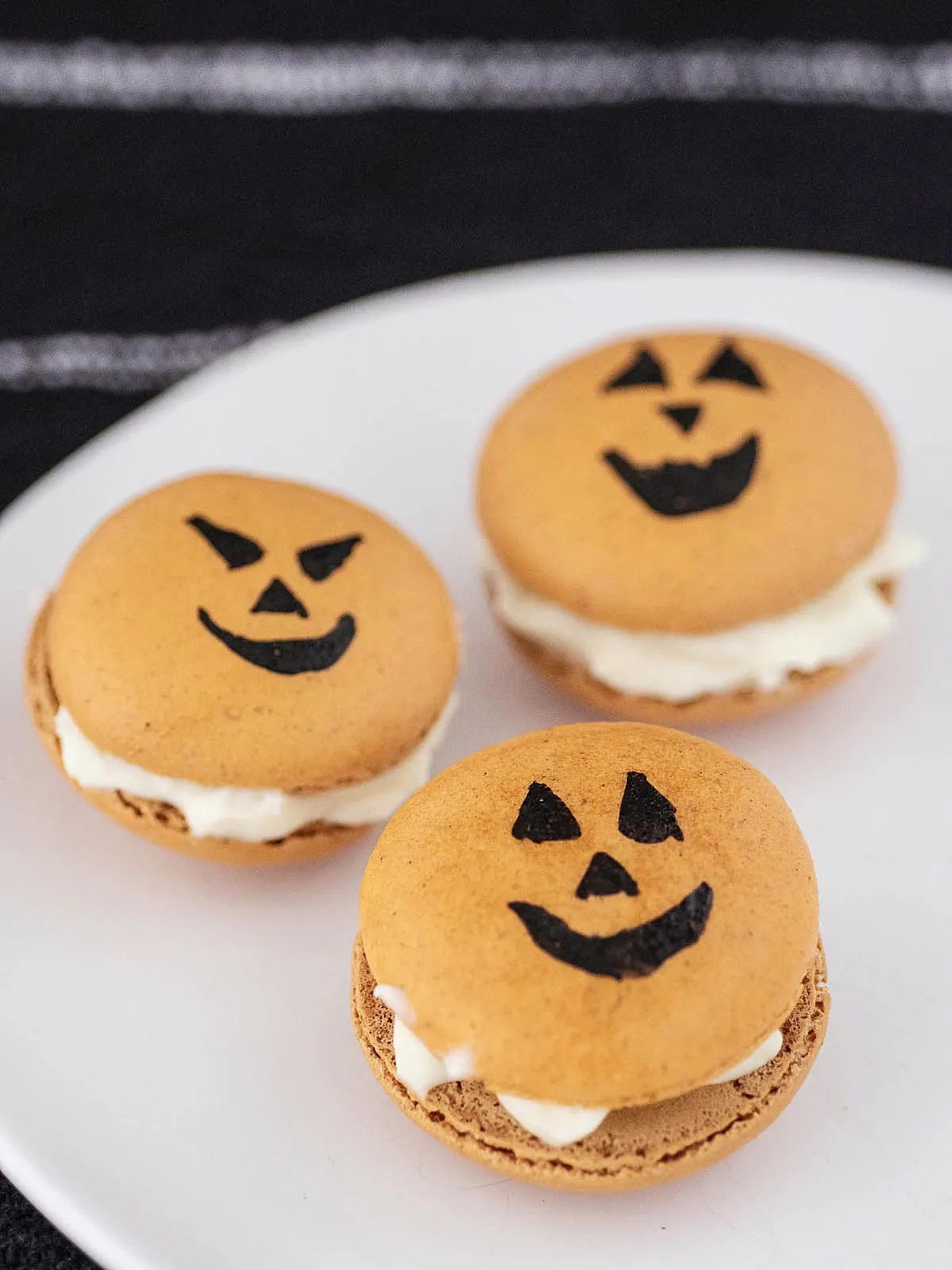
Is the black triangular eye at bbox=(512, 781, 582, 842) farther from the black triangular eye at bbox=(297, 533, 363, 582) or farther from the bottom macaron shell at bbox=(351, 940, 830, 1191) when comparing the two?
the black triangular eye at bbox=(297, 533, 363, 582)

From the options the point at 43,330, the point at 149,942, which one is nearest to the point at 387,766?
the point at 149,942

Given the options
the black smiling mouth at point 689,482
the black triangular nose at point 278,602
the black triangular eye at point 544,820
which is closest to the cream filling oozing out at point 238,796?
the black triangular nose at point 278,602

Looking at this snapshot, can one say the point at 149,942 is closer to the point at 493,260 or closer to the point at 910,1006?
the point at 910,1006

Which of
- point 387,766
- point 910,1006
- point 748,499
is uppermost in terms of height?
point 748,499

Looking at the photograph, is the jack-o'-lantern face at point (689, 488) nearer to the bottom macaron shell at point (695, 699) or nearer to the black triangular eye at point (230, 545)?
the bottom macaron shell at point (695, 699)

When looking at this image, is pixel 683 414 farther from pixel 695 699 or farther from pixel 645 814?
pixel 645 814
